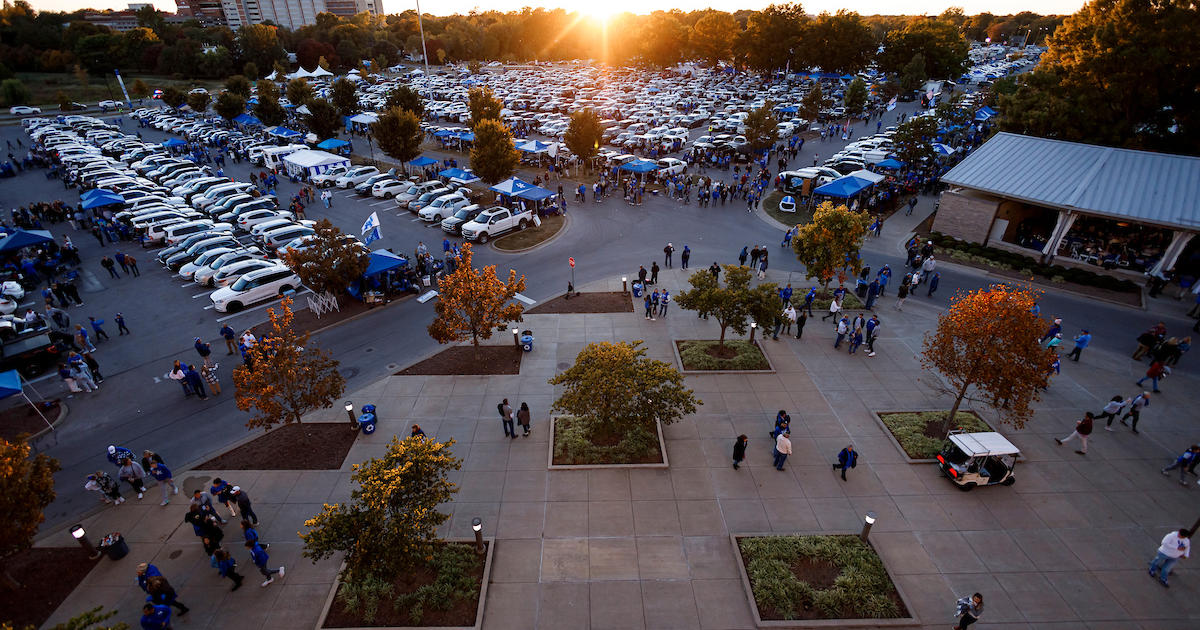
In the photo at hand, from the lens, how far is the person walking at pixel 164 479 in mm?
12516

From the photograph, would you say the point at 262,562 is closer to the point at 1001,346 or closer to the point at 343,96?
the point at 1001,346

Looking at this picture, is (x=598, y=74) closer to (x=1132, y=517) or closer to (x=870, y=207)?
(x=870, y=207)

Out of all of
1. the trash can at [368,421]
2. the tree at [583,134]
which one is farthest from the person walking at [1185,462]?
the tree at [583,134]

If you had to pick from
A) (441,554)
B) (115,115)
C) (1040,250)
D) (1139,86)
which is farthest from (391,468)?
(115,115)

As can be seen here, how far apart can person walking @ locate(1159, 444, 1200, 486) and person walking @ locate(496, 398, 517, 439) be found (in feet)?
57.4

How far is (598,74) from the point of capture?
106m

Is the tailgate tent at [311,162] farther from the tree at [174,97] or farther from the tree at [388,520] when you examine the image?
the tree at [174,97]

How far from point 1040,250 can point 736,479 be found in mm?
24939

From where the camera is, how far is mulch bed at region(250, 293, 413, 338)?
820 inches

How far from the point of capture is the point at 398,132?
37.0m

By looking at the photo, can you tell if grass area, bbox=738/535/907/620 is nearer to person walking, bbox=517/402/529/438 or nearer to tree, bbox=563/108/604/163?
person walking, bbox=517/402/529/438

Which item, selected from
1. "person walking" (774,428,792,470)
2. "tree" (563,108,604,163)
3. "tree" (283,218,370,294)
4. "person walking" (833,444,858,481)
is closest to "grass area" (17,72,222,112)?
"tree" (563,108,604,163)

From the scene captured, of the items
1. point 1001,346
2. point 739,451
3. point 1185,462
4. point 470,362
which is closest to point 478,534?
point 739,451

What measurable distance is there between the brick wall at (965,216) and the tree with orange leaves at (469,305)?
2560 cm
